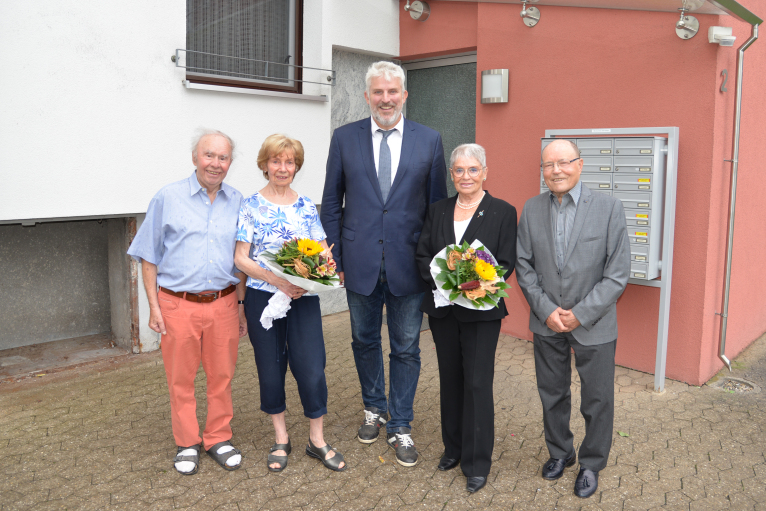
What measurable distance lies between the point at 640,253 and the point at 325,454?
314 cm

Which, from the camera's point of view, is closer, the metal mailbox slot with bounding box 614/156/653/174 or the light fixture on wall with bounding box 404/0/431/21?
the metal mailbox slot with bounding box 614/156/653/174

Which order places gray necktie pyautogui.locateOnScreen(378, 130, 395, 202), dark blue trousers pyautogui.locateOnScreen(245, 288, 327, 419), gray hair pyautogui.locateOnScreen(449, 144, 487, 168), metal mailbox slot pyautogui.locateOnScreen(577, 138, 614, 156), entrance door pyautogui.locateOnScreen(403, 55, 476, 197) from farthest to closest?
entrance door pyautogui.locateOnScreen(403, 55, 476, 197) < metal mailbox slot pyautogui.locateOnScreen(577, 138, 614, 156) < gray necktie pyautogui.locateOnScreen(378, 130, 395, 202) < dark blue trousers pyautogui.locateOnScreen(245, 288, 327, 419) < gray hair pyautogui.locateOnScreen(449, 144, 487, 168)

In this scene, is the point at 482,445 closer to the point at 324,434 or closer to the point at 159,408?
the point at 324,434

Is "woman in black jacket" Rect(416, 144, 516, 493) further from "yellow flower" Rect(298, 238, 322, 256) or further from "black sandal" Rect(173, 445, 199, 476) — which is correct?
"black sandal" Rect(173, 445, 199, 476)

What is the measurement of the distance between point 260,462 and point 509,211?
2.24 metres

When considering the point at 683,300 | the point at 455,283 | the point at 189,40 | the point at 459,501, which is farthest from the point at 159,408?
the point at 683,300

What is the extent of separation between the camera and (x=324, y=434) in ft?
14.7

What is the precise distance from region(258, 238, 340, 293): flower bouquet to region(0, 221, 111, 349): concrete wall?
382 cm

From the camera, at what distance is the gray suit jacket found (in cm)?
352

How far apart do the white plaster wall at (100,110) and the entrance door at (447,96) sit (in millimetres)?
2133

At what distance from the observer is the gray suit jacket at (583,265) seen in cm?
352

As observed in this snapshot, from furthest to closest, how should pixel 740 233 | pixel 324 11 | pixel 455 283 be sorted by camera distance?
pixel 324 11
pixel 740 233
pixel 455 283

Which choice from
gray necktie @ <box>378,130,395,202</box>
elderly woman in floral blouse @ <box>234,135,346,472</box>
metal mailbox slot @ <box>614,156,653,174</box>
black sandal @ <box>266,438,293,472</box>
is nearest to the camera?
elderly woman in floral blouse @ <box>234,135,346,472</box>

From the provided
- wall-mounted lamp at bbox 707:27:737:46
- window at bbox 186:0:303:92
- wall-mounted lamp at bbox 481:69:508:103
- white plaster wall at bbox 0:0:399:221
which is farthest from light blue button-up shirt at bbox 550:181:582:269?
window at bbox 186:0:303:92
